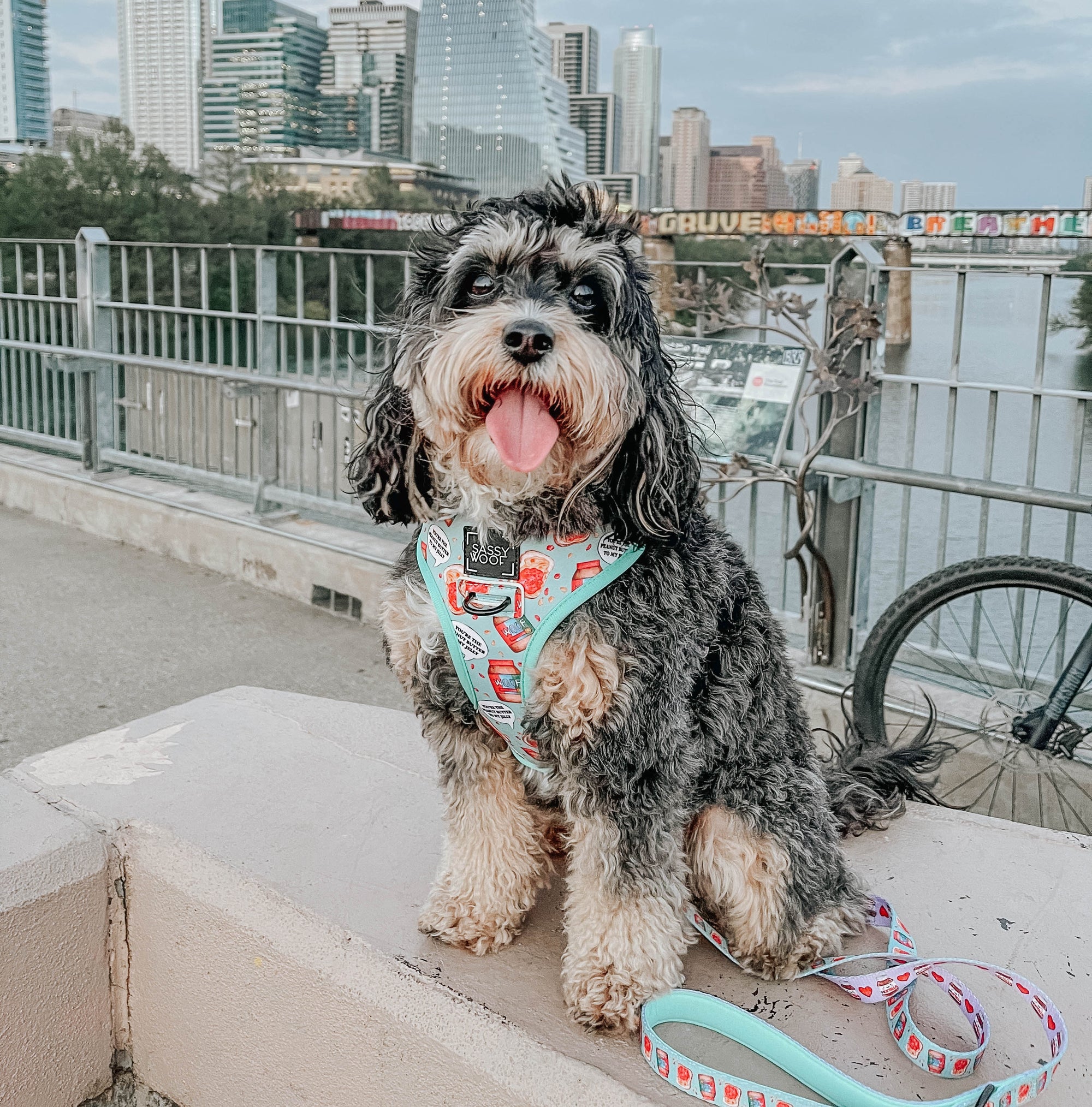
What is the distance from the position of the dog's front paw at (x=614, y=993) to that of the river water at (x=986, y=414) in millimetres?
2982

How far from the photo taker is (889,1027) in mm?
1858

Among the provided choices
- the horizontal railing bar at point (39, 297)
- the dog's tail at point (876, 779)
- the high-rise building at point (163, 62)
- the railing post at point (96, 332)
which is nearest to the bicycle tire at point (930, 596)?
the dog's tail at point (876, 779)

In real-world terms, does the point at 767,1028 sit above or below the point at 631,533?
below

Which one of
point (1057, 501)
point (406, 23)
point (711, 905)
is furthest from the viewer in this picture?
point (406, 23)

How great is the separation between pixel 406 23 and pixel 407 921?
55.2 m

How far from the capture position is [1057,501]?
141 inches

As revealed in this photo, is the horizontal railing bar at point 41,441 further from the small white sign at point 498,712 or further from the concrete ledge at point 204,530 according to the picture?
the small white sign at point 498,712

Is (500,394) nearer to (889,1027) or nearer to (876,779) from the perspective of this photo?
(889,1027)

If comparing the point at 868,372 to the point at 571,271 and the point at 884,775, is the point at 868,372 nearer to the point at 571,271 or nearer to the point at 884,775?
the point at 884,775

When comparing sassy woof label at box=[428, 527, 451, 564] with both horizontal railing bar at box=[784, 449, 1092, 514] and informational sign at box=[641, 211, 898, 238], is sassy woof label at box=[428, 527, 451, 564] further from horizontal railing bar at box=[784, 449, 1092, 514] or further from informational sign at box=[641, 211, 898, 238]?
informational sign at box=[641, 211, 898, 238]

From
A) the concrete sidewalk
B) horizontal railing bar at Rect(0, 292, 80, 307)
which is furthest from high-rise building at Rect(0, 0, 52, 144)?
the concrete sidewalk

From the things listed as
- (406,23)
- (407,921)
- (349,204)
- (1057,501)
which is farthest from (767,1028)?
(406,23)

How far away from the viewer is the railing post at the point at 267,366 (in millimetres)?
6514

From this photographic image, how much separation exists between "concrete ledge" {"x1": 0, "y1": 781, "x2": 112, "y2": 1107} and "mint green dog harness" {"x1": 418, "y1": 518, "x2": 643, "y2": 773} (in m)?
1.10
